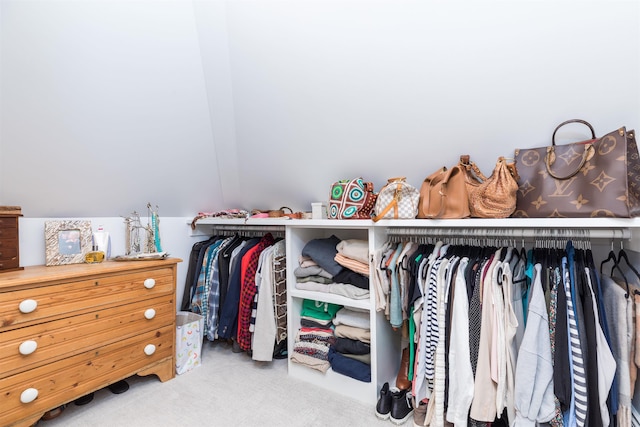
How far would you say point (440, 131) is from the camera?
1.80 metres

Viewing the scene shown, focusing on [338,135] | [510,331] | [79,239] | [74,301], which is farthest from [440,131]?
[79,239]

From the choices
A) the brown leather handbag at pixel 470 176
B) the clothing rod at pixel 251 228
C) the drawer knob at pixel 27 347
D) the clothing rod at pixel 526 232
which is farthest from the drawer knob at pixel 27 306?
the brown leather handbag at pixel 470 176

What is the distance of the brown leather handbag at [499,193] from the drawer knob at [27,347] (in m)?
2.27

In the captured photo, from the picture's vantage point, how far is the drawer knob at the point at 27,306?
147cm

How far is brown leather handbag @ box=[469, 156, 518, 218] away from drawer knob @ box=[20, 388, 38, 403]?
2338mm

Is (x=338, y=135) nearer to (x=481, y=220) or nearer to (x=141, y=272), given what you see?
(x=481, y=220)

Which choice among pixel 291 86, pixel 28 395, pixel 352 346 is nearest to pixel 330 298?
pixel 352 346

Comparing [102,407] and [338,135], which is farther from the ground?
[338,135]

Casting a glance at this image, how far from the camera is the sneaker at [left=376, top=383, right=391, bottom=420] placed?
5.58ft

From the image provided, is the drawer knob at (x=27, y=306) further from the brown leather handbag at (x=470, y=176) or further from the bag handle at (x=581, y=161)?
the bag handle at (x=581, y=161)

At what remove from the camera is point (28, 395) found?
1473mm

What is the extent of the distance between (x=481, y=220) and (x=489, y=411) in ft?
2.89

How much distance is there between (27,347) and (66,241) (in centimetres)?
77

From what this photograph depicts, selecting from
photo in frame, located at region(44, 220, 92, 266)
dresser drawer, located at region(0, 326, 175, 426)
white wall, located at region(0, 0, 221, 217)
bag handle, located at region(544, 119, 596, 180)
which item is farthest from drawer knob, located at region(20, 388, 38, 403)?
bag handle, located at region(544, 119, 596, 180)
